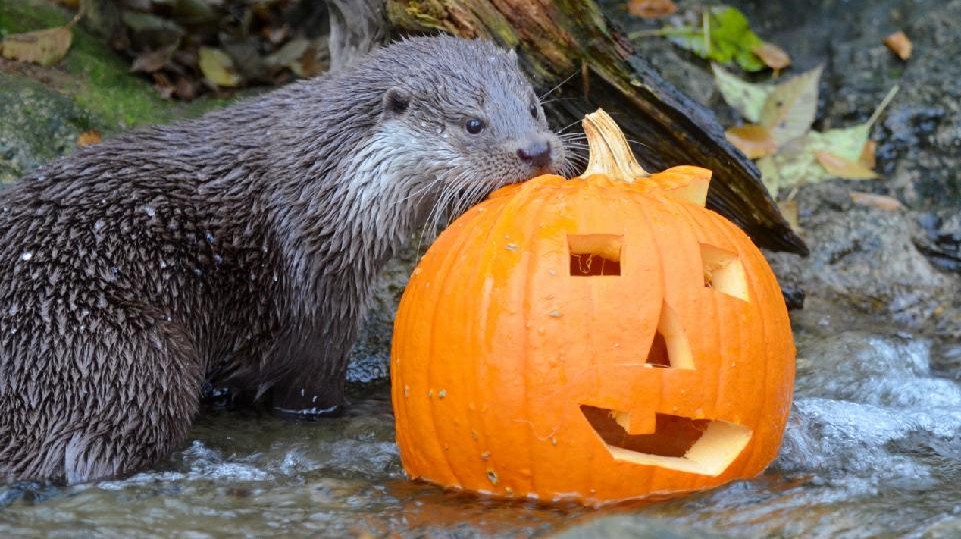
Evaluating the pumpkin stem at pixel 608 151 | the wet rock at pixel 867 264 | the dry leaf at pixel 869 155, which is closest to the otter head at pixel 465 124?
the pumpkin stem at pixel 608 151

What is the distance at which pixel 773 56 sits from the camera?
6215 millimetres

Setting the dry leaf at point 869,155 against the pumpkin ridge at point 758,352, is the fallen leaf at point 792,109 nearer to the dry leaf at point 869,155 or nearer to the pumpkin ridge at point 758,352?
the dry leaf at point 869,155

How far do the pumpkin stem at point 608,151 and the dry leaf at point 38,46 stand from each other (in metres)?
2.97

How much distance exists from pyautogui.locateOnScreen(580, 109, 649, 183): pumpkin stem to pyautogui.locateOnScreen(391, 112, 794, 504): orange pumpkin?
109 millimetres

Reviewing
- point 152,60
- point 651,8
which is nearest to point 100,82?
point 152,60

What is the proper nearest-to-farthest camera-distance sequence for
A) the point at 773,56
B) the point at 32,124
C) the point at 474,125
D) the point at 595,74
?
the point at 474,125, the point at 595,74, the point at 32,124, the point at 773,56

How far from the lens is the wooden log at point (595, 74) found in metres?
4.33

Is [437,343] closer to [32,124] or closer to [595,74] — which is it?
[595,74]

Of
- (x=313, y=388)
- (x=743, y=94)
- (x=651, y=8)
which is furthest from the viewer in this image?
(x=651, y=8)

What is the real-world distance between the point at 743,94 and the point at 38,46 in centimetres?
322

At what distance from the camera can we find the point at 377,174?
401cm

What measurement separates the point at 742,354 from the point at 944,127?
3.14 meters

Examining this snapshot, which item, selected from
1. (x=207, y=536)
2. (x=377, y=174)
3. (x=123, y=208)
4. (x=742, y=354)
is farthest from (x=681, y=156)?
(x=207, y=536)

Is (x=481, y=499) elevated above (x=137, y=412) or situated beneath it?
situated beneath
